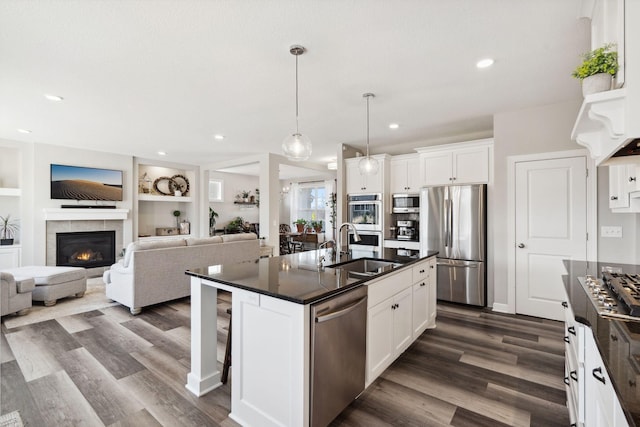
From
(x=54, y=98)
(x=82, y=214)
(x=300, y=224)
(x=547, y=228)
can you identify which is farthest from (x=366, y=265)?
(x=300, y=224)

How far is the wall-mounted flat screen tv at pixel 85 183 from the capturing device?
18.8ft

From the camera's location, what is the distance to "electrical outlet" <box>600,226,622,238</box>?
318 cm

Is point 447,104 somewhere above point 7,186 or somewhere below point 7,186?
above

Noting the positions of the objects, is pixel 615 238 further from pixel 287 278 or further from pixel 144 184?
pixel 144 184

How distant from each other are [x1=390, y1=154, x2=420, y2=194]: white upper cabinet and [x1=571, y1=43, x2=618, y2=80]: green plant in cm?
366

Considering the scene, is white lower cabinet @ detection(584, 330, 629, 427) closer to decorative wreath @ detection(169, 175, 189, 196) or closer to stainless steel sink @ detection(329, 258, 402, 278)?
stainless steel sink @ detection(329, 258, 402, 278)

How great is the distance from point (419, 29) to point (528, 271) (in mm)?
3280

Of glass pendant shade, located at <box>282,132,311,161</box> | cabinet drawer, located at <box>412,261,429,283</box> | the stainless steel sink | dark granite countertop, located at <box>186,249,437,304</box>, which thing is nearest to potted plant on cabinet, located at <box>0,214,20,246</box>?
dark granite countertop, located at <box>186,249,437,304</box>

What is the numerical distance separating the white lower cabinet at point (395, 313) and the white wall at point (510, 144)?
1.40 meters

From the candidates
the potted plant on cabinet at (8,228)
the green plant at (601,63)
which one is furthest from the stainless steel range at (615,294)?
the potted plant on cabinet at (8,228)

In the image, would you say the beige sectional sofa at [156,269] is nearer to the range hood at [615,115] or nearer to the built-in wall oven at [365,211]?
the built-in wall oven at [365,211]

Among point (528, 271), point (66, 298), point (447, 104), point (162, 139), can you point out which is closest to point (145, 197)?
point (162, 139)

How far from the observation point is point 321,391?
5.35 ft

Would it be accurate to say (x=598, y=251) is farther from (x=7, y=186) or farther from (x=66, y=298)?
(x=7, y=186)
